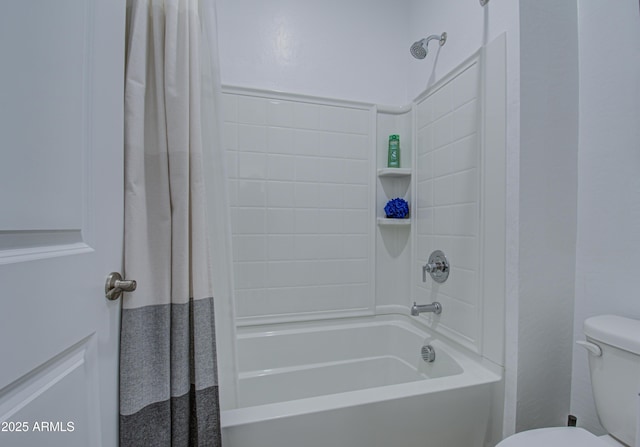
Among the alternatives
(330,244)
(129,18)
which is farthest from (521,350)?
(129,18)

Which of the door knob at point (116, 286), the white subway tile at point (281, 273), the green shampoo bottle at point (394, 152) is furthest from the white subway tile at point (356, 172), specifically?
the door knob at point (116, 286)

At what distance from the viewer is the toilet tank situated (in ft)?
2.68

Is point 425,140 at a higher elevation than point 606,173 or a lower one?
higher

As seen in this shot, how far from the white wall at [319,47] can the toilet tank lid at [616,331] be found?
1495mm

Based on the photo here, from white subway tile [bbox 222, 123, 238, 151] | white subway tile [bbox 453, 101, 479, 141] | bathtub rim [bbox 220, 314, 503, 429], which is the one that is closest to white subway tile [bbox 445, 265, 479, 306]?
bathtub rim [bbox 220, 314, 503, 429]

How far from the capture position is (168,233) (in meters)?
0.82

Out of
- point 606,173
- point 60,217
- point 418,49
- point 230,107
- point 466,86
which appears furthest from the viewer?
point 230,107

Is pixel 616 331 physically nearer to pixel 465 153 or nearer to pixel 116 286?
pixel 465 153

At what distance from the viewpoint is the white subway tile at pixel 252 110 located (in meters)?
1.64

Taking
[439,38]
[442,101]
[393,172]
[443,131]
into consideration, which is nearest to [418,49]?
[439,38]

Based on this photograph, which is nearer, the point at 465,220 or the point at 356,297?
the point at 465,220

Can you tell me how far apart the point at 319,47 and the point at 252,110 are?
0.57 meters

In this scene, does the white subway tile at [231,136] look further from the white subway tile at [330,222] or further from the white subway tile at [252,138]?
the white subway tile at [330,222]

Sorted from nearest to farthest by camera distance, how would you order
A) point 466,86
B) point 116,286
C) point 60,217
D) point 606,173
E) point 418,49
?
point 60,217, point 116,286, point 606,173, point 466,86, point 418,49
